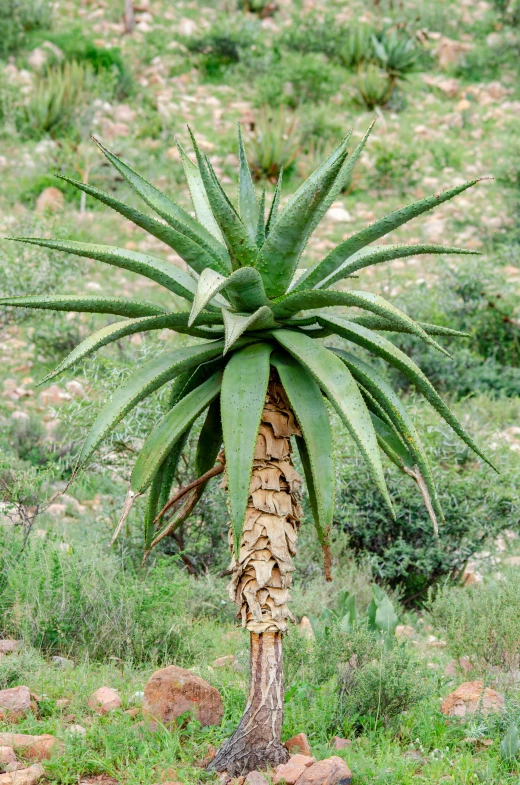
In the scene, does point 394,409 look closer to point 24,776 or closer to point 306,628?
point 24,776

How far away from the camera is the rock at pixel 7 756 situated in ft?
11.3

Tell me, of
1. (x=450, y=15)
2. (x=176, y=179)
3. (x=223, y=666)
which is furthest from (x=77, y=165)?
(x=450, y=15)

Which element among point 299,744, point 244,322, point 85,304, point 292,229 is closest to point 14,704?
point 299,744

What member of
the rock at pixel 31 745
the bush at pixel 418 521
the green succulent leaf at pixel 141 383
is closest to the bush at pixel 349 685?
the rock at pixel 31 745

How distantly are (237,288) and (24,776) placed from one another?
1.91 metres

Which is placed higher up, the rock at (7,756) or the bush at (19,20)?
the bush at (19,20)

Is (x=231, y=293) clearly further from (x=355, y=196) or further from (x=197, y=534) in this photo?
(x=355, y=196)

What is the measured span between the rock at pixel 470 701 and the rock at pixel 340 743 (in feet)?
1.85

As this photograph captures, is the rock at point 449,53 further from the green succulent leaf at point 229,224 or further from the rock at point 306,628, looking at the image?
the green succulent leaf at point 229,224

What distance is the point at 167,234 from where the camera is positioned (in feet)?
9.89

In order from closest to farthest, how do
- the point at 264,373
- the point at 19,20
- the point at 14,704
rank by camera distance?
1. the point at 264,373
2. the point at 14,704
3. the point at 19,20

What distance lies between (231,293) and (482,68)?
17.7 m

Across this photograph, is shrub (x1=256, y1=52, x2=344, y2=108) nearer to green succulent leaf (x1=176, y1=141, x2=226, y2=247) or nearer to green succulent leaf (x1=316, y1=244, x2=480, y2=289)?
green succulent leaf (x1=176, y1=141, x2=226, y2=247)

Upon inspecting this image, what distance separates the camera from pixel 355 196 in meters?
15.1
